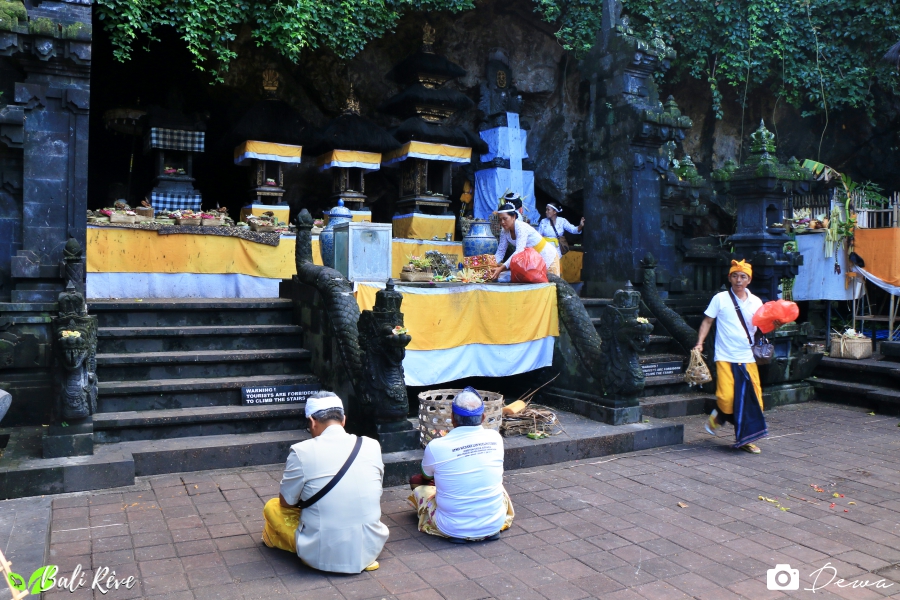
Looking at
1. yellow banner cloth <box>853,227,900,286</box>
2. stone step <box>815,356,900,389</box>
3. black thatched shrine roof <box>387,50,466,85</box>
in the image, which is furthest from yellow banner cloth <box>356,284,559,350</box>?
black thatched shrine roof <box>387,50,466,85</box>

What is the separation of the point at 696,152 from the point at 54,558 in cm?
1878

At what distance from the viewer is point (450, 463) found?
4535 mm

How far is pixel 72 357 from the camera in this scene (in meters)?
5.57

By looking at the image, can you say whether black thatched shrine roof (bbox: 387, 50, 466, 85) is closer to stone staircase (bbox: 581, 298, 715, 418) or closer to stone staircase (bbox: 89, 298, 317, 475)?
stone staircase (bbox: 581, 298, 715, 418)

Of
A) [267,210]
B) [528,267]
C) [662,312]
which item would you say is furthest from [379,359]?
[267,210]

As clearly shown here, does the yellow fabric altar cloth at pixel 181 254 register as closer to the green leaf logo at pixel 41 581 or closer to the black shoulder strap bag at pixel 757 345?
the black shoulder strap bag at pixel 757 345

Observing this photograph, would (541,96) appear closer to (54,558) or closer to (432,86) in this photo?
(432,86)

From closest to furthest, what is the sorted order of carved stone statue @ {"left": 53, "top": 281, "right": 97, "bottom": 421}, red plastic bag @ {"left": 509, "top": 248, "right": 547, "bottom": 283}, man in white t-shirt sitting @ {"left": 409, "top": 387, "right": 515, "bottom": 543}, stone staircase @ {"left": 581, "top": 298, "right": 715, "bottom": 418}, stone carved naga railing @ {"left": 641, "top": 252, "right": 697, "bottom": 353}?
→ man in white t-shirt sitting @ {"left": 409, "top": 387, "right": 515, "bottom": 543}, carved stone statue @ {"left": 53, "top": 281, "right": 97, "bottom": 421}, red plastic bag @ {"left": 509, "top": 248, "right": 547, "bottom": 283}, stone staircase @ {"left": 581, "top": 298, "right": 715, "bottom": 418}, stone carved naga railing @ {"left": 641, "top": 252, "right": 697, "bottom": 353}

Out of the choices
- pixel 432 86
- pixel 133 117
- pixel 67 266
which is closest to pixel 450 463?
pixel 67 266

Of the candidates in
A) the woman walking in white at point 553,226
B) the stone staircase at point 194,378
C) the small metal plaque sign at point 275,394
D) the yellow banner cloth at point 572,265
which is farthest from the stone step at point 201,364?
the yellow banner cloth at point 572,265

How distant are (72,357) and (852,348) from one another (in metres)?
10.4

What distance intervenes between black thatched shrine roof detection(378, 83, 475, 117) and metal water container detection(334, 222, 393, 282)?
8.47m

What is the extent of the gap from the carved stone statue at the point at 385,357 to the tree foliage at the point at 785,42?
527 inches

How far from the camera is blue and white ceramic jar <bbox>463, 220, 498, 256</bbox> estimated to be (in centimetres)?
1043
